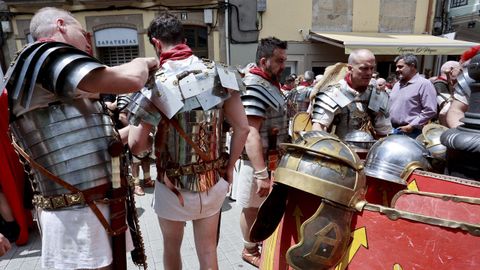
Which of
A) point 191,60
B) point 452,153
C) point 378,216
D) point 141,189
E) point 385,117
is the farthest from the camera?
point 141,189

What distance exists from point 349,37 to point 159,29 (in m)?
10.8

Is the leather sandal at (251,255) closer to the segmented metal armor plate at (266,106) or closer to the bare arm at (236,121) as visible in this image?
the segmented metal armor plate at (266,106)

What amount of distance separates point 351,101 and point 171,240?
1821 millimetres

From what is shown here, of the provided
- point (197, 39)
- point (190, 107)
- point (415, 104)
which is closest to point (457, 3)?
point (197, 39)

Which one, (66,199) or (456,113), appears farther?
(456,113)

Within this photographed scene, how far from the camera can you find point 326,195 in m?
1.10

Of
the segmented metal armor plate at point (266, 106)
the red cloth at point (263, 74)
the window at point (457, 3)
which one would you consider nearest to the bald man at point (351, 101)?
the segmented metal armor plate at point (266, 106)

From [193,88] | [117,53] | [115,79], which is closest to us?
[115,79]

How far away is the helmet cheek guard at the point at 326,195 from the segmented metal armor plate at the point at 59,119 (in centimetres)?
93

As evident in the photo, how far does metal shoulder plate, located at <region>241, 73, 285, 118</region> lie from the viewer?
8.23ft

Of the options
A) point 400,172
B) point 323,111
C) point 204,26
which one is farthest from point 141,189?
point 204,26

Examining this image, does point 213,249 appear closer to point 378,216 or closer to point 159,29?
point 378,216

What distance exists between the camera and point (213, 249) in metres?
2.02

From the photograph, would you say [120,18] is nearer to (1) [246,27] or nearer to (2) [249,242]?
(1) [246,27]
